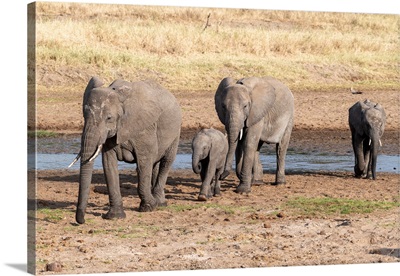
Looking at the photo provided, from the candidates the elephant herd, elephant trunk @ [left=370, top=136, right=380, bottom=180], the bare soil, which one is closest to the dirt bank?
the bare soil

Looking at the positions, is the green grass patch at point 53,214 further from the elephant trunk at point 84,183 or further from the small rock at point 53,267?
the small rock at point 53,267

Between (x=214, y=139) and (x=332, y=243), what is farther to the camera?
(x=214, y=139)

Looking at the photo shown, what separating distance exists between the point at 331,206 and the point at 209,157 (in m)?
1.66

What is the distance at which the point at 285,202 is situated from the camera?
52.4ft

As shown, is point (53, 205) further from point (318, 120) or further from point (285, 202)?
point (318, 120)

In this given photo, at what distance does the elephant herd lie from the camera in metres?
13.4

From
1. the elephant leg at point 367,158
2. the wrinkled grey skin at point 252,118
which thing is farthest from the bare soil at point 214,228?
the wrinkled grey skin at point 252,118

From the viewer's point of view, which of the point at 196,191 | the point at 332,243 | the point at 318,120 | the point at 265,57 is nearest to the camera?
the point at 332,243

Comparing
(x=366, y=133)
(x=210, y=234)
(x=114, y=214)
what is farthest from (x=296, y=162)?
(x=210, y=234)

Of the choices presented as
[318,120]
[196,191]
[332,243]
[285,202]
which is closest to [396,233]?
[332,243]

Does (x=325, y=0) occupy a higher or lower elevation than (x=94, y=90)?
higher

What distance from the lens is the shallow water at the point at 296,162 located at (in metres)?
19.5

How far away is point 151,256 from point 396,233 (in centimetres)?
309

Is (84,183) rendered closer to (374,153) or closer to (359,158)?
(374,153)
